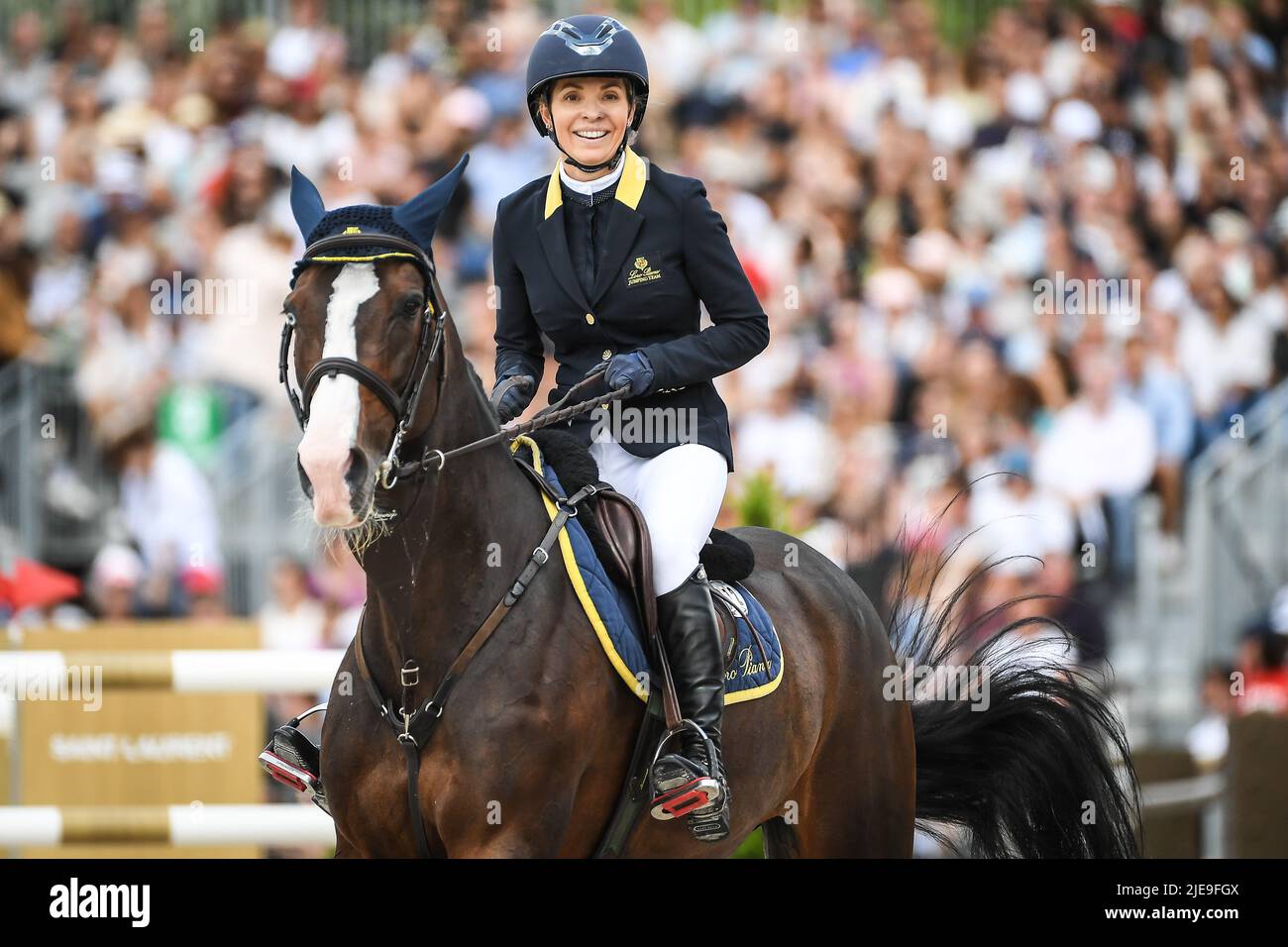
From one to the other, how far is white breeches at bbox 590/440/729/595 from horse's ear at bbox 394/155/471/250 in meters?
1.11

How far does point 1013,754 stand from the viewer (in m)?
6.30

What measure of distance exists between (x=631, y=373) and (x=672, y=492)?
41 cm

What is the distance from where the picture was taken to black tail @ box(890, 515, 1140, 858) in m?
6.24

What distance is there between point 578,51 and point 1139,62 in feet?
36.2

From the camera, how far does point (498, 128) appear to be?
13.2 m

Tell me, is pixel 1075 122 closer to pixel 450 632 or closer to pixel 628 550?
pixel 628 550

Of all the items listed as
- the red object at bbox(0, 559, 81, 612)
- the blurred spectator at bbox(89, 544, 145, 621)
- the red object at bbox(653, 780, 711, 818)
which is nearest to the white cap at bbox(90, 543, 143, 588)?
the blurred spectator at bbox(89, 544, 145, 621)

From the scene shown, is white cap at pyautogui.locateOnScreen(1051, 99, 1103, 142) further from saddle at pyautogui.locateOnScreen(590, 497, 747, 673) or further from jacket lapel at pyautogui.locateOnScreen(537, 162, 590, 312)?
saddle at pyautogui.locateOnScreen(590, 497, 747, 673)

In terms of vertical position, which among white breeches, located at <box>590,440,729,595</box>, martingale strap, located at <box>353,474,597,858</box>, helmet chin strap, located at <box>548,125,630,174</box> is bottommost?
martingale strap, located at <box>353,474,597,858</box>

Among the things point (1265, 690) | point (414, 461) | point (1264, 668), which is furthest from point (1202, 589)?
point (414, 461)

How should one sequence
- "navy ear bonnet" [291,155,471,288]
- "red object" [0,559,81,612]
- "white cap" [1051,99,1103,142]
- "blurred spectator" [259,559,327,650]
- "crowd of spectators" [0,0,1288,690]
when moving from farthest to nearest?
"white cap" [1051,99,1103,142] → "crowd of spectators" [0,0,1288,690] → "blurred spectator" [259,559,327,650] → "red object" [0,559,81,612] → "navy ear bonnet" [291,155,471,288]

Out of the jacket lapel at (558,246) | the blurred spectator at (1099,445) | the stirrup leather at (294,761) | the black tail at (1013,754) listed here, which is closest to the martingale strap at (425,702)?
the stirrup leather at (294,761)
